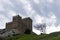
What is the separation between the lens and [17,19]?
14350 cm

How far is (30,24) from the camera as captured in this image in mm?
147000

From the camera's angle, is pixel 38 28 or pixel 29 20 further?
pixel 38 28

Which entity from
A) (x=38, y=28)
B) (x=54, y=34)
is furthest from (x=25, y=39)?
(x=38, y=28)

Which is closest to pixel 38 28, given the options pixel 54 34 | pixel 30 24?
pixel 30 24

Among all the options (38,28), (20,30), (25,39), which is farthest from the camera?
(38,28)

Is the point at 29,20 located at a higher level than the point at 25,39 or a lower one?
higher

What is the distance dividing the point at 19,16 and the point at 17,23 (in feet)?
16.3

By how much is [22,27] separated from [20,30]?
3067 mm

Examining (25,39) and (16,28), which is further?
(16,28)

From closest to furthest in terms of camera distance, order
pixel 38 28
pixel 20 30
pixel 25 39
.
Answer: pixel 25 39, pixel 20 30, pixel 38 28

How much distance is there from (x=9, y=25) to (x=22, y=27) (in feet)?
31.4

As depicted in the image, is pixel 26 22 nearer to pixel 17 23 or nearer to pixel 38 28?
pixel 17 23

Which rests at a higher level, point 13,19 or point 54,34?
point 13,19

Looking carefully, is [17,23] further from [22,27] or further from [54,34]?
[54,34]
